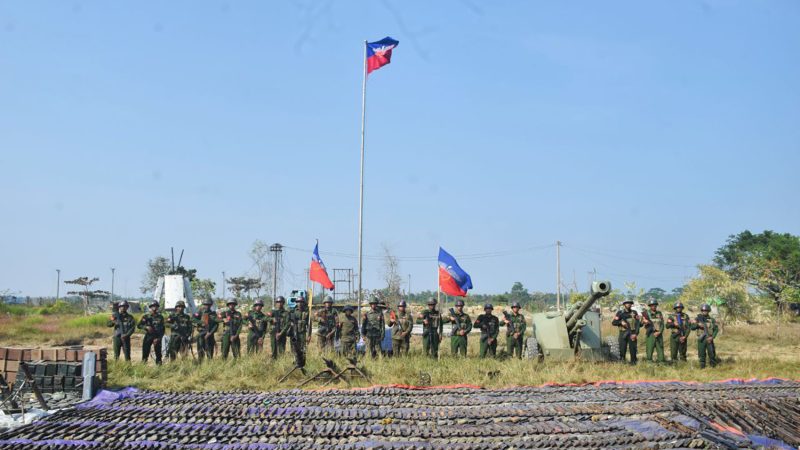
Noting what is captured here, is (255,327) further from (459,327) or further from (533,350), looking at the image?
(533,350)

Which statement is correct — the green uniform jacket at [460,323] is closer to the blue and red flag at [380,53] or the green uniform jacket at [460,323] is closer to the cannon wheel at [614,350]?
the cannon wheel at [614,350]

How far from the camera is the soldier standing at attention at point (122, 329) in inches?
565

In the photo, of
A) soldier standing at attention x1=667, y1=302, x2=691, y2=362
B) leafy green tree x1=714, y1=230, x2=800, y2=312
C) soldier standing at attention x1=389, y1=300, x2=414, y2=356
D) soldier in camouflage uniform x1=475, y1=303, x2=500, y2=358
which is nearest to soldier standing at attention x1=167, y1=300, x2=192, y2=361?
soldier standing at attention x1=389, y1=300, x2=414, y2=356

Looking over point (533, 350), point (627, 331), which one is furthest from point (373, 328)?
point (627, 331)

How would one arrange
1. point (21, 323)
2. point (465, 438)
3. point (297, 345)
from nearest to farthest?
point (465, 438) < point (297, 345) < point (21, 323)

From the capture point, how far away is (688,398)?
991 centimetres

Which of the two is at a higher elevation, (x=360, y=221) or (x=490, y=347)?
(x=360, y=221)

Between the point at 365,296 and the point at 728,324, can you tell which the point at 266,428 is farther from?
the point at 365,296

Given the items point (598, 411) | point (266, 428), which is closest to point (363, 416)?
point (266, 428)

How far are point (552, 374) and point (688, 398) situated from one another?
296 centimetres

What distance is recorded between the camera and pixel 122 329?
14.5 metres

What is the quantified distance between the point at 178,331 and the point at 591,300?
8.67 metres

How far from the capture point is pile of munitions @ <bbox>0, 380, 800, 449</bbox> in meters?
7.82

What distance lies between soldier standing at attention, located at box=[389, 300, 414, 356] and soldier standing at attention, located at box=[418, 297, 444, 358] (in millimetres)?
332
